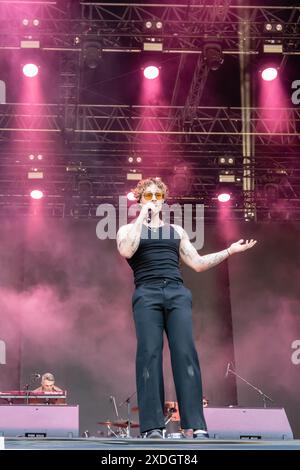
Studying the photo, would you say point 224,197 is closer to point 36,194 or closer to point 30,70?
point 36,194

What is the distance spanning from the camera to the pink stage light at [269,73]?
1054cm

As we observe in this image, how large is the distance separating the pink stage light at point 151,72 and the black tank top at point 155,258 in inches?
286

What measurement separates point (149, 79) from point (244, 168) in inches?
115

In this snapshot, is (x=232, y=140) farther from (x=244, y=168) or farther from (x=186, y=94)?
(x=186, y=94)

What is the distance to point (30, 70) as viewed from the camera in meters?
10.8

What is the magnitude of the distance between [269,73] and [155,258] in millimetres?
7502

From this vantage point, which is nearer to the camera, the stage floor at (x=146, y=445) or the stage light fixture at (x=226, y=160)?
the stage floor at (x=146, y=445)

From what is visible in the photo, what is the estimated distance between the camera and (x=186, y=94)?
11.9 meters

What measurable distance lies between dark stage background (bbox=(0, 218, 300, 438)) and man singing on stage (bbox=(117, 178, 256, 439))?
34.9 ft

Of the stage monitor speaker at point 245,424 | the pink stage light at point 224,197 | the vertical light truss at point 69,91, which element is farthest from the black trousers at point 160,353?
the pink stage light at point 224,197

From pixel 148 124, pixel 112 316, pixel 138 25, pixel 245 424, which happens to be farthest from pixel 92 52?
pixel 112 316

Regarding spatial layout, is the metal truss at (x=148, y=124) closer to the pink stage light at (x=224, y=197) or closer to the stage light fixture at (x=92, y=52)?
the pink stage light at (x=224, y=197)
